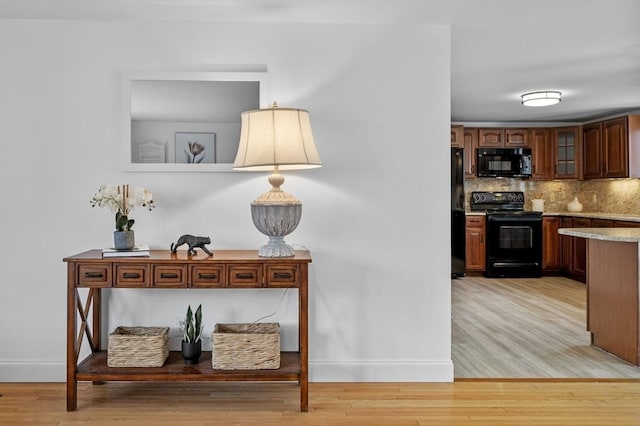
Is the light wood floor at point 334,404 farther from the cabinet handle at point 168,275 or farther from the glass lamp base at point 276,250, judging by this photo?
the glass lamp base at point 276,250

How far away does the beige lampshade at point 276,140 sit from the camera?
2809mm

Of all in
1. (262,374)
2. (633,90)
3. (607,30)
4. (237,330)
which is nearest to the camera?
(262,374)

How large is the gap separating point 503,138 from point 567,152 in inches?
36.9

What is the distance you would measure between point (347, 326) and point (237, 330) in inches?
26.8

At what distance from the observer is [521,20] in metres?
3.31

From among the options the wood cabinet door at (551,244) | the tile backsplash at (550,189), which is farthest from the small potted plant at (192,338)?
the wood cabinet door at (551,244)

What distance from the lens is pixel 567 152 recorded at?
7723 millimetres

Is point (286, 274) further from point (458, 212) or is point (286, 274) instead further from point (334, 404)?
point (458, 212)

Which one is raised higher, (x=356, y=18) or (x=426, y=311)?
(x=356, y=18)

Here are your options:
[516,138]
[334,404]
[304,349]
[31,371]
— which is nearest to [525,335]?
[334,404]

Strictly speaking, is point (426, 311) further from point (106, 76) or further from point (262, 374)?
point (106, 76)

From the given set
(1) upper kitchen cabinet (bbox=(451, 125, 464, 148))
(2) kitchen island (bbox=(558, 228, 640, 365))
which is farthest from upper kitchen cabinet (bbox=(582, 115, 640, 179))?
(2) kitchen island (bbox=(558, 228, 640, 365))

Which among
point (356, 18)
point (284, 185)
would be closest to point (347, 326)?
point (284, 185)

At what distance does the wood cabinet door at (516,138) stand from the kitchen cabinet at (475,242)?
1246 millimetres
